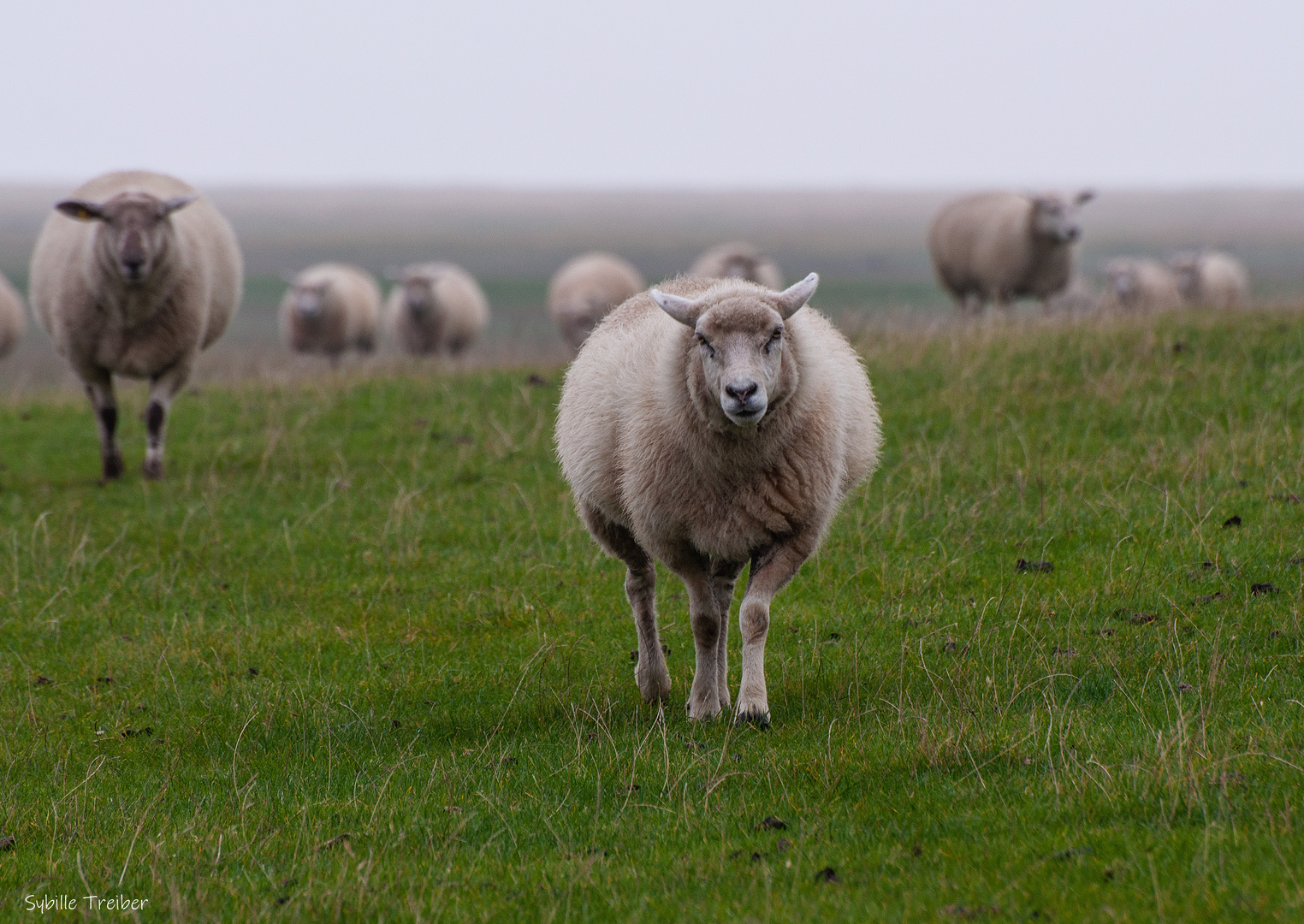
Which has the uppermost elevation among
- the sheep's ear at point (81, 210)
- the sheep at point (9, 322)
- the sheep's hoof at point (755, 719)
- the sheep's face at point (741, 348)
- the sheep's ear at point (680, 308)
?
the sheep's ear at point (81, 210)

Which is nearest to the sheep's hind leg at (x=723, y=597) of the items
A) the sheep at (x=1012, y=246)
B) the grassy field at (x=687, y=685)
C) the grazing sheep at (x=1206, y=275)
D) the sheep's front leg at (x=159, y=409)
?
the grassy field at (x=687, y=685)

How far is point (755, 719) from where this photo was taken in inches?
203

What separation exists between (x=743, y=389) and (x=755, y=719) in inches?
48.9

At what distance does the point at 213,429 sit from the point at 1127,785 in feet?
32.2

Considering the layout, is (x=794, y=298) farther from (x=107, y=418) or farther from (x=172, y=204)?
(x=107, y=418)

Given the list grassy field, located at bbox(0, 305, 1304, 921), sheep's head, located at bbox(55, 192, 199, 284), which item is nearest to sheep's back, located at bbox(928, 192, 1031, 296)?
grassy field, located at bbox(0, 305, 1304, 921)

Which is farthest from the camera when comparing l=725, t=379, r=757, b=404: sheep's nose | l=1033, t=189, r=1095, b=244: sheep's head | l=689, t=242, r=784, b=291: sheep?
l=689, t=242, r=784, b=291: sheep

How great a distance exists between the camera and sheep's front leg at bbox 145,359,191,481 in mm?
10742

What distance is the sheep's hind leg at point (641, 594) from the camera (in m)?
5.86

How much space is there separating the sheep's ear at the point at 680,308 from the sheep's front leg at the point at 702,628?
3.04ft

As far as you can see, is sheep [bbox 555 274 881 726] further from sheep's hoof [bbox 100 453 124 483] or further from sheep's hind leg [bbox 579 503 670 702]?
sheep's hoof [bbox 100 453 124 483]

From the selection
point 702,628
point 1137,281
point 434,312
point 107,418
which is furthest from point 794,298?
point 1137,281

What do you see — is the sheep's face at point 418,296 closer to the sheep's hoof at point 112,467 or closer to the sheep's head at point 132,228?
the sheep's head at point 132,228

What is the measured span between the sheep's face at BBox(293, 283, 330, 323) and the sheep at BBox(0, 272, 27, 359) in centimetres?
494
